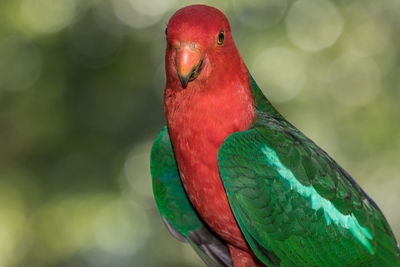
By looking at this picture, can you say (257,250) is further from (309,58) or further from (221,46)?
(309,58)

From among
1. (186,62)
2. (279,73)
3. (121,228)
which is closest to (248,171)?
(186,62)

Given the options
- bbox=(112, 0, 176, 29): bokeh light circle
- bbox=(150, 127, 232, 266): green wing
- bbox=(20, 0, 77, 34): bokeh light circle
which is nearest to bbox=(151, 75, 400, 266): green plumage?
bbox=(150, 127, 232, 266): green wing

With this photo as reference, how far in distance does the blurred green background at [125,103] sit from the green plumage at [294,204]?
5923 millimetres

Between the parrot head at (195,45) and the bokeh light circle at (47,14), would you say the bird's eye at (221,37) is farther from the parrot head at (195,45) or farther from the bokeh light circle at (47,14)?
the bokeh light circle at (47,14)

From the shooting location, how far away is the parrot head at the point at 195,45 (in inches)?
78.7

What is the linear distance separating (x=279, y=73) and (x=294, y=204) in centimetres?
642

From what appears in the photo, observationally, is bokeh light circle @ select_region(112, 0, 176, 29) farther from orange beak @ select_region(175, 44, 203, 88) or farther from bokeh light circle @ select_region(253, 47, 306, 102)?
orange beak @ select_region(175, 44, 203, 88)

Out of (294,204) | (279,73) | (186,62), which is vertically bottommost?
(294,204)

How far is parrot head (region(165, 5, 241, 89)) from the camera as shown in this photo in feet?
6.56

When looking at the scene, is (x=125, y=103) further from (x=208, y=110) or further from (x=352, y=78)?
(x=208, y=110)

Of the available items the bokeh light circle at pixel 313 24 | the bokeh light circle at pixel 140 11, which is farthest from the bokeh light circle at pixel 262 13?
the bokeh light circle at pixel 140 11

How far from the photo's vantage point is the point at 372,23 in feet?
28.6

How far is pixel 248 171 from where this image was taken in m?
2.10

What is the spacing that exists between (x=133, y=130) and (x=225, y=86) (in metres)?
6.87
